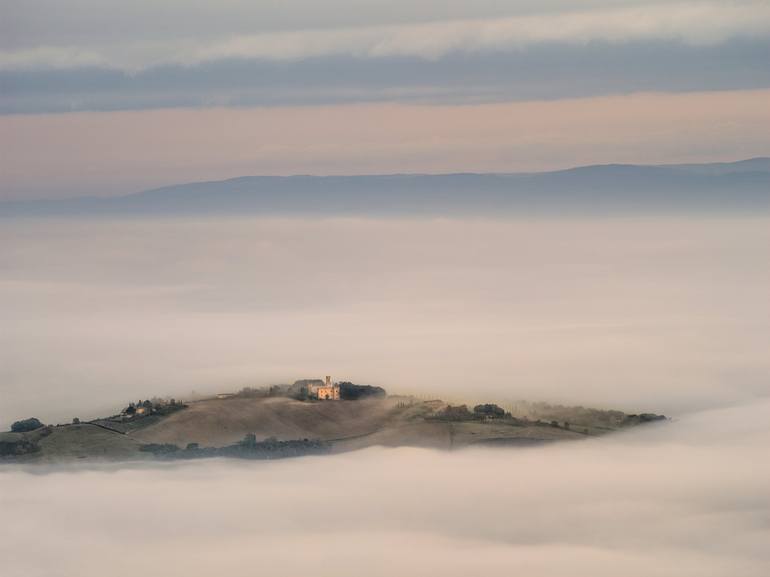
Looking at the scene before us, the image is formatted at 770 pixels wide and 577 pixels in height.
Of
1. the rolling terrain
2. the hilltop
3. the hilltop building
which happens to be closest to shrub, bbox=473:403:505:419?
the hilltop

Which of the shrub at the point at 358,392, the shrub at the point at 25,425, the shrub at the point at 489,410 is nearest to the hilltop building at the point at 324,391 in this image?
the shrub at the point at 358,392

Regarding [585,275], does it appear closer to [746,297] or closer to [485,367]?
[746,297]

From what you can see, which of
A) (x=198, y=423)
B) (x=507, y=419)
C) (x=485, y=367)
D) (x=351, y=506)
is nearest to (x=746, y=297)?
(x=485, y=367)

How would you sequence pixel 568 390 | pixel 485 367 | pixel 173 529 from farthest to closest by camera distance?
1. pixel 485 367
2. pixel 568 390
3. pixel 173 529

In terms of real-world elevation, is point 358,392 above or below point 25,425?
above

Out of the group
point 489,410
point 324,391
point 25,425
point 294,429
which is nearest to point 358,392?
point 324,391

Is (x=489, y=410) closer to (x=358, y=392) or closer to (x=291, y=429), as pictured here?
(x=358, y=392)
